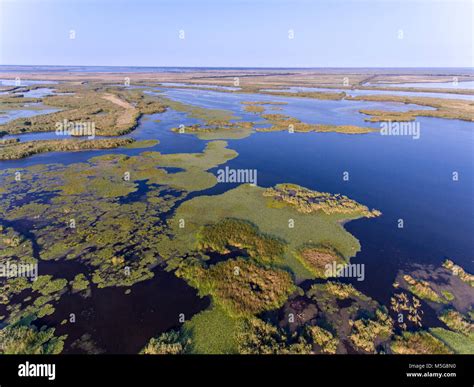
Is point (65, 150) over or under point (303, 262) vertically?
over

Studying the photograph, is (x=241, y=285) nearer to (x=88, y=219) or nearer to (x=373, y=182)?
(x=88, y=219)

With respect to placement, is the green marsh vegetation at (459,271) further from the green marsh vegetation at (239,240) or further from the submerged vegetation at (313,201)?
the green marsh vegetation at (239,240)

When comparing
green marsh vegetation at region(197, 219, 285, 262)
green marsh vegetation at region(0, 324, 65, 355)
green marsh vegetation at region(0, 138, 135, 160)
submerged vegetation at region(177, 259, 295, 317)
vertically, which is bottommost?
green marsh vegetation at region(0, 324, 65, 355)

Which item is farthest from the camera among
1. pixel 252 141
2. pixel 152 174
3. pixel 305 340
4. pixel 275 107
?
pixel 275 107

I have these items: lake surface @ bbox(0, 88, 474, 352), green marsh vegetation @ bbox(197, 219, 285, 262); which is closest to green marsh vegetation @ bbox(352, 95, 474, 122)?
lake surface @ bbox(0, 88, 474, 352)

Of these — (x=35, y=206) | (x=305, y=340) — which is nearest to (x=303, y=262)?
(x=305, y=340)

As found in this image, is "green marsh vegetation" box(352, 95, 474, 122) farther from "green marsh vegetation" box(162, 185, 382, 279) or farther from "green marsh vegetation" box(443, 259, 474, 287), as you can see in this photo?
"green marsh vegetation" box(443, 259, 474, 287)

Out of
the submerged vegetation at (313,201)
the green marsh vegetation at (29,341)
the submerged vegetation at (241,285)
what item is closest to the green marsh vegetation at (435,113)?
the submerged vegetation at (313,201)
